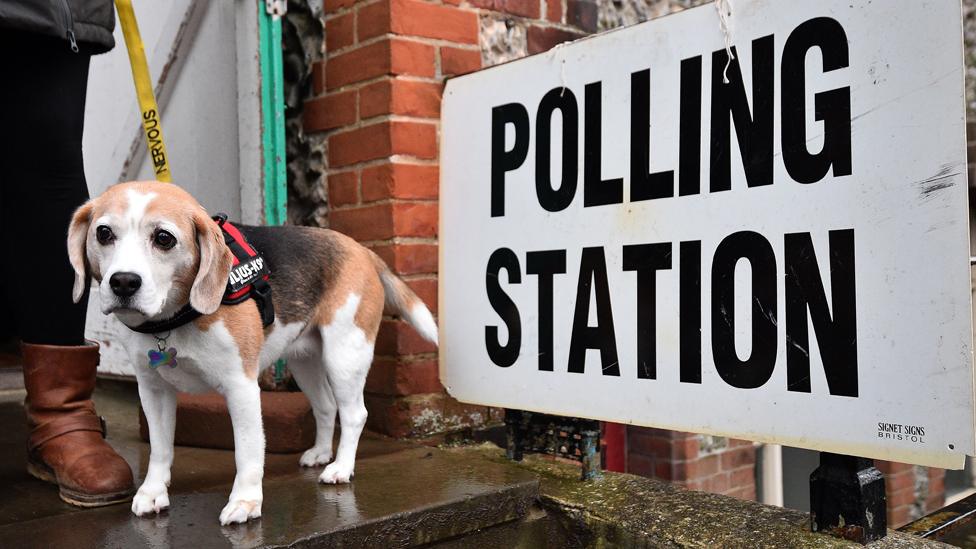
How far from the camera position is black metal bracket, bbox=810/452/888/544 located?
1.74 m

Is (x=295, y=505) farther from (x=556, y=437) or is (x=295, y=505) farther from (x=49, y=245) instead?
(x=49, y=245)

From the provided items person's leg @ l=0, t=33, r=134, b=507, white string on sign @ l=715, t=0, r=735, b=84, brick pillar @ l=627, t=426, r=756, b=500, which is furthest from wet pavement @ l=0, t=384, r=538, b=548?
brick pillar @ l=627, t=426, r=756, b=500

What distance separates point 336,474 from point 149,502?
1.48ft

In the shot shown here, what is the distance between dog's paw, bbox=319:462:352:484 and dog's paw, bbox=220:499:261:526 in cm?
32

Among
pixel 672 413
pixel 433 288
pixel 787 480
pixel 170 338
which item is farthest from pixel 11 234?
pixel 787 480

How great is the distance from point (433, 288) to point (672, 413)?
40.7 inches

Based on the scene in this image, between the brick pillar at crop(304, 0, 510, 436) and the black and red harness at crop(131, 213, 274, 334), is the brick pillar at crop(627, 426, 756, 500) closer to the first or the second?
the brick pillar at crop(304, 0, 510, 436)

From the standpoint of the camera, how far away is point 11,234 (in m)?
2.09

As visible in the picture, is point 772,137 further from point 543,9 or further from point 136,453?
point 136,453

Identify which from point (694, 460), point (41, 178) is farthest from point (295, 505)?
point (694, 460)

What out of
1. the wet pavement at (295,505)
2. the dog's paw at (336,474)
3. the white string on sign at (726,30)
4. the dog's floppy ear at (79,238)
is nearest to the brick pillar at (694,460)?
the wet pavement at (295,505)

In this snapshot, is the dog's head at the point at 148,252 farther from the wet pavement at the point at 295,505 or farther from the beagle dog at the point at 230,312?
the wet pavement at the point at 295,505

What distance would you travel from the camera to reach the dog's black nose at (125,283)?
62.4 inches

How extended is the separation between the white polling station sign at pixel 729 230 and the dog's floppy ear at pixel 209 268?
886 mm
